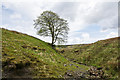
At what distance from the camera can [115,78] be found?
1176cm

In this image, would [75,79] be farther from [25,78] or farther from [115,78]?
[25,78]

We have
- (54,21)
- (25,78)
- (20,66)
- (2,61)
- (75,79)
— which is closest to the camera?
(25,78)

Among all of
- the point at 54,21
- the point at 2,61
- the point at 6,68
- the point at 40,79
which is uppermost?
the point at 54,21

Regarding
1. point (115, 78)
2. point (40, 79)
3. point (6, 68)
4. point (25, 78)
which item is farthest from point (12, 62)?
point (115, 78)

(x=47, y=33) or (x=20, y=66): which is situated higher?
(x=47, y=33)

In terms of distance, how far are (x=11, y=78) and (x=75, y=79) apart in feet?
29.0

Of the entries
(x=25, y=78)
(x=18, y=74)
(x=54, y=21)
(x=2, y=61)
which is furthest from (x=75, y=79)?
(x=54, y=21)

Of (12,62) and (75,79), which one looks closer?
(12,62)

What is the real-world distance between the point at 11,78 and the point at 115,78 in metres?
14.8

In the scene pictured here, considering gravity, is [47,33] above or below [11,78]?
above

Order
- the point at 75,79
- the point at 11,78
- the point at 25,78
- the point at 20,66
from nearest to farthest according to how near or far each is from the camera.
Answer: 1. the point at 11,78
2. the point at 25,78
3. the point at 20,66
4. the point at 75,79

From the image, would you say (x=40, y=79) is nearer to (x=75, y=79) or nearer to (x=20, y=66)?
(x=20, y=66)

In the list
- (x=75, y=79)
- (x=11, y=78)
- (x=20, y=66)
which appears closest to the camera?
(x=11, y=78)

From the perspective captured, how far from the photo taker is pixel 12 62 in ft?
30.9
